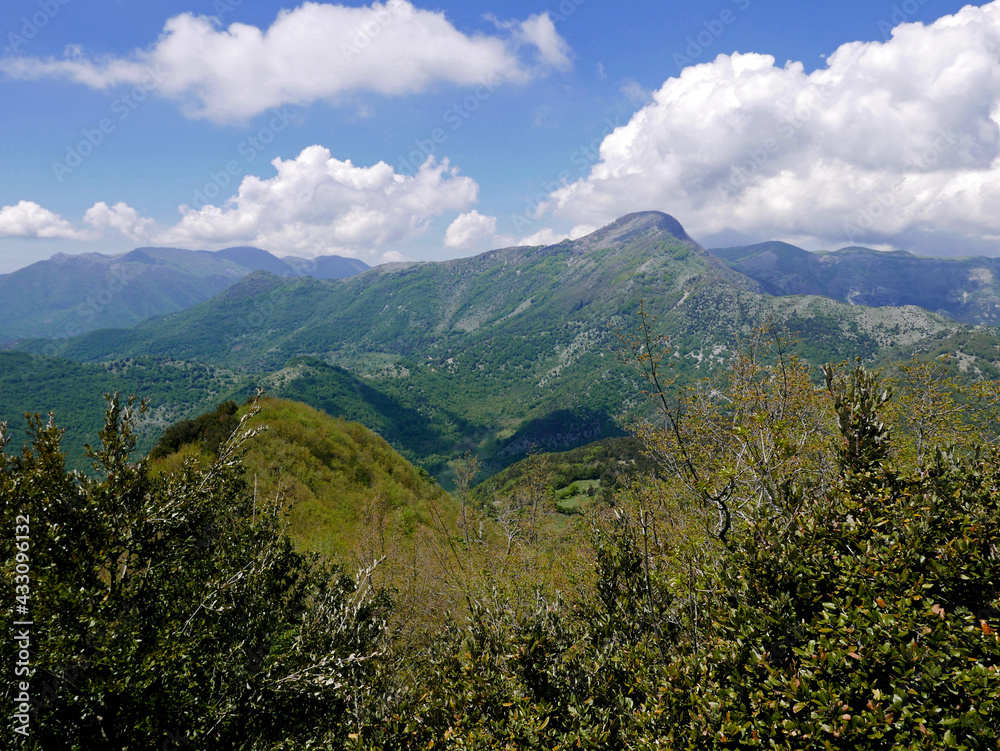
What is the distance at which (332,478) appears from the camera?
1457 inches

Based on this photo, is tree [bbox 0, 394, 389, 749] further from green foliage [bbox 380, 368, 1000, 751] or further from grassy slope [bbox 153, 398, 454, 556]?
grassy slope [bbox 153, 398, 454, 556]

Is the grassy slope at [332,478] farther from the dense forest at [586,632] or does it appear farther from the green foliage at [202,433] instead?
the dense forest at [586,632]

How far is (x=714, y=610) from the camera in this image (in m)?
5.77

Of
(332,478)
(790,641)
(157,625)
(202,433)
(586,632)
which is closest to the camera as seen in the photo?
(790,641)

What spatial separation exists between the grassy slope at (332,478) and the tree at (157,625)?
48.7 feet

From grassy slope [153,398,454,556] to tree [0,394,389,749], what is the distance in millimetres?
14847

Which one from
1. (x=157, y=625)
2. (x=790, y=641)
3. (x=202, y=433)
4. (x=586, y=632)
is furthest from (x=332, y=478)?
(x=790, y=641)

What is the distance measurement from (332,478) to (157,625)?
32.5m

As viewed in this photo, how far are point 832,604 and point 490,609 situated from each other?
15.9ft

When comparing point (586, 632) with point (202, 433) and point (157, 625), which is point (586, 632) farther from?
point (202, 433)

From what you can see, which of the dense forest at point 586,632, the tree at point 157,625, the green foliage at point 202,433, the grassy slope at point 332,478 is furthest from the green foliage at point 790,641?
the green foliage at point 202,433

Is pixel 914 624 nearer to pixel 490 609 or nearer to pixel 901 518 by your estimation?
pixel 901 518

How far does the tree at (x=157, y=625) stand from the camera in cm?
509

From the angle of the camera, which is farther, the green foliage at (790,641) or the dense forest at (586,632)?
the dense forest at (586,632)
